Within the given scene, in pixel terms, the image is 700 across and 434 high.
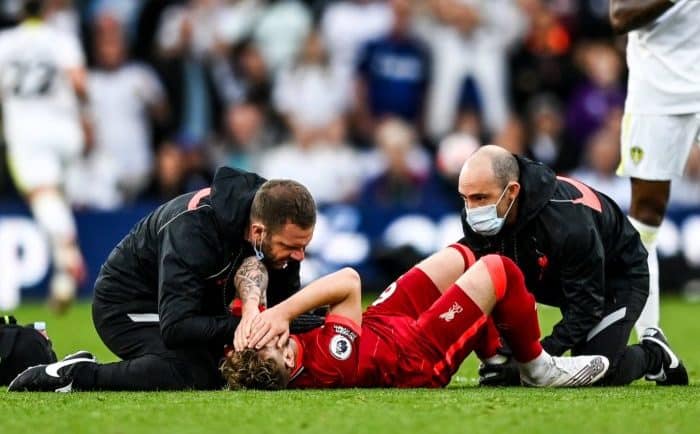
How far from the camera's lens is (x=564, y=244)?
7785 millimetres

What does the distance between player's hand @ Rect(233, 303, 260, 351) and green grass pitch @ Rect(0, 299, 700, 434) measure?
0.24m

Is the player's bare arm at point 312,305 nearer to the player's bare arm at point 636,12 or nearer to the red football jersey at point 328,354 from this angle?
the red football jersey at point 328,354

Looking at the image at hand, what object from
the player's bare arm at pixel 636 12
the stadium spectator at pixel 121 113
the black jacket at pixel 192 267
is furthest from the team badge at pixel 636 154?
the stadium spectator at pixel 121 113

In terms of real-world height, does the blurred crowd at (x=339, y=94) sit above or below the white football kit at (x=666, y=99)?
below

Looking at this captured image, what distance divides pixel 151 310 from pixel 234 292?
578mm

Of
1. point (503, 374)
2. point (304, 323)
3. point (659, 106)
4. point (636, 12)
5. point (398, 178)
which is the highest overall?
point (636, 12)

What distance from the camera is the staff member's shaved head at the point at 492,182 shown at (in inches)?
311

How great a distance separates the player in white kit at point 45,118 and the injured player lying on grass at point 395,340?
23.9 ft

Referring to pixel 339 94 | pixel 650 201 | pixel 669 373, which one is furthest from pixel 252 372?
pixel 339 94

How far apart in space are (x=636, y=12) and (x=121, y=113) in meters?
9.13

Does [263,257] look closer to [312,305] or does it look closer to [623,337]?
[312,305]

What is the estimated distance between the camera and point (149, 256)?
7926 mm

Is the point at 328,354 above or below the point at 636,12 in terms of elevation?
below

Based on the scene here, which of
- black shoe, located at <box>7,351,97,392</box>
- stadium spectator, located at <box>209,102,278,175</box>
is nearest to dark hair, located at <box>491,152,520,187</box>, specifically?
black shoe, located at <box>7,351,97,392</box>
